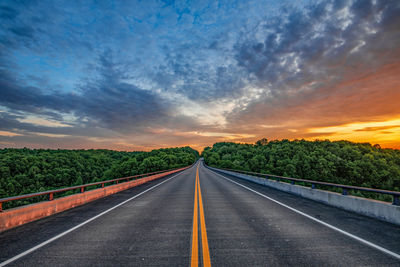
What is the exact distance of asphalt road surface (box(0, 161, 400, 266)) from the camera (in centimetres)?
388

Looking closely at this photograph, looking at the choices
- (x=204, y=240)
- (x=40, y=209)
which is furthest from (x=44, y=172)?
(x=204, y=240)

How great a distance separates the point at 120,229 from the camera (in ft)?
19.2

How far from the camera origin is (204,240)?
15.9 ft

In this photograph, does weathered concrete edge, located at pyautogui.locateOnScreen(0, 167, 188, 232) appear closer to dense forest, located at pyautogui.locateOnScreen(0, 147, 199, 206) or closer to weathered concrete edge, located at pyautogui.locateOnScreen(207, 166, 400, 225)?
weathered concrete edge, located at pyautogui.locateOnScreen(207, 166, 400, 225)

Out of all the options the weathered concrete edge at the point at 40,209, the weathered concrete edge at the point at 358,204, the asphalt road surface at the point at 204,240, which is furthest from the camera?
the weathered concrete edge at the point at 358,204

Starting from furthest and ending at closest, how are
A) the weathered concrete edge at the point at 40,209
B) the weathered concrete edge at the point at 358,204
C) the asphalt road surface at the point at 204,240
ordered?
the weathered concrete edge at the point at 358,204 < the weathered concrete edge at the point at 40,209 < the asphalt road surface at the point at 204,240

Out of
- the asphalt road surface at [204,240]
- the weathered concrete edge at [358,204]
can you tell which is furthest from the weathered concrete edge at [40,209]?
the weathered concrete edge at [358,204]

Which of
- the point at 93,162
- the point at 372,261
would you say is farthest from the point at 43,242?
the point at 93,162

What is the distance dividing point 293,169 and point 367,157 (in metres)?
38.7

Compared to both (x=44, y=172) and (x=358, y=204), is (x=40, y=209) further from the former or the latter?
(x=44, y=172)

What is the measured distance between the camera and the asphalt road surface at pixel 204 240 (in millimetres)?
3875

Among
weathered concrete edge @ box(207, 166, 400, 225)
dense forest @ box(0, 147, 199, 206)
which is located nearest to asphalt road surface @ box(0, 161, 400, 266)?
weathered concrete edge @ box(207, 166, 400, 225)

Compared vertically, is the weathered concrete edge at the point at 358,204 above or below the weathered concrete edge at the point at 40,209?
above

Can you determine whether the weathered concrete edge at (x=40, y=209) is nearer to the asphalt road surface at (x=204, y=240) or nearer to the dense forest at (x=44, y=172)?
the asphalt road surface at (x=204, y=240)
